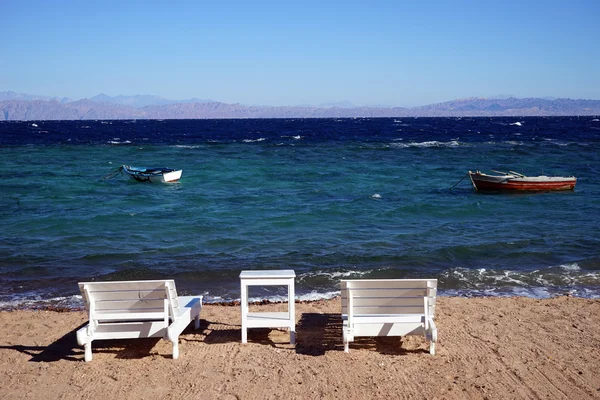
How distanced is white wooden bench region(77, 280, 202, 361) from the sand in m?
0.30

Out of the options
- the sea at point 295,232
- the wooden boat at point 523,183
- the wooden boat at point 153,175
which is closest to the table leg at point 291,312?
the sea at point 295,232

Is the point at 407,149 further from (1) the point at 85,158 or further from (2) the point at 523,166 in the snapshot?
(1) the point at 85,158

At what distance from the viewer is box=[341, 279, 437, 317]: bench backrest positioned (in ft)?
22.1

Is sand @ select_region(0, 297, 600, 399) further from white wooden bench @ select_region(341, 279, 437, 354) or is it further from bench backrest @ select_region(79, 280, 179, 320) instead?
bench backrest @ select_region(79, 280, 179, 320)

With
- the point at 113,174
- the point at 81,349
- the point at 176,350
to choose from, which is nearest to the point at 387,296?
the point at 176,350

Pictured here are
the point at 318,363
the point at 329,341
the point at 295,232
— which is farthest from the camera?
the point at 295,232

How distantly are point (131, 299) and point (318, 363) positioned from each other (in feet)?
7.48

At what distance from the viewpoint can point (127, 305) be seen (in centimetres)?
682

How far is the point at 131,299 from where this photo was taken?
6.80 meters

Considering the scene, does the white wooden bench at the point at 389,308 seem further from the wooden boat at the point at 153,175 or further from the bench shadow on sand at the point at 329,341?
the wooden boat at the point at 153,175

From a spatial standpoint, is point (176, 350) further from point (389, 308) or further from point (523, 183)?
point (523, 183)

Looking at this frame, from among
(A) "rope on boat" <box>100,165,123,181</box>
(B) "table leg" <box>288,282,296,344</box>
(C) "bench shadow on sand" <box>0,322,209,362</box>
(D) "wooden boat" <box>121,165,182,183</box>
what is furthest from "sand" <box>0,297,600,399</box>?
(A) "rope on boat" <box>100,165,123,181</box>

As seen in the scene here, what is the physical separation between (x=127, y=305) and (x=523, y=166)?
34.0 meters

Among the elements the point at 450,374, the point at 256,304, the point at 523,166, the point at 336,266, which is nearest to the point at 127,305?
the point at 256,304
